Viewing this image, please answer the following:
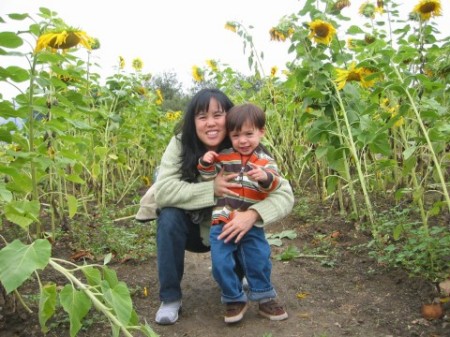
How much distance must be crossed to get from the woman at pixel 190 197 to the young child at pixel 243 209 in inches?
1.9

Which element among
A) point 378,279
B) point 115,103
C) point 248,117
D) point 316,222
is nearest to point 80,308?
point 248,117

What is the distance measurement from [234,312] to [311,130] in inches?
45.9

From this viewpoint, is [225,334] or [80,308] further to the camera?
[225,334]

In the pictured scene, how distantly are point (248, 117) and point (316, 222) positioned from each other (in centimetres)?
148

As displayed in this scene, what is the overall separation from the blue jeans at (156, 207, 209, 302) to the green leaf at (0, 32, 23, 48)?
3.38 ft

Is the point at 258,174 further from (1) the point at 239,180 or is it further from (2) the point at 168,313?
(2) the point at 168,313

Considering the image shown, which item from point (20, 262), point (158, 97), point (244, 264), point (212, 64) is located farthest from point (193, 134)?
point (158, 97)

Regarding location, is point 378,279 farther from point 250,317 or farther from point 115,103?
point 115,103

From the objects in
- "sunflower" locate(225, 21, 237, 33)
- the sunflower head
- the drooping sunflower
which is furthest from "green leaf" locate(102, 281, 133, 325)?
"sunflower" locate(225, 21, 237, 33)

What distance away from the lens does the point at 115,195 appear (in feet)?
16.4

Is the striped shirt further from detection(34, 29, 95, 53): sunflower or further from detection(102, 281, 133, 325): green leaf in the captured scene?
detection(102, 281, 133, 325): green leaf

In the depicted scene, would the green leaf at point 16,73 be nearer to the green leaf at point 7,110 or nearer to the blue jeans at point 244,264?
the green leaf at point 7,110

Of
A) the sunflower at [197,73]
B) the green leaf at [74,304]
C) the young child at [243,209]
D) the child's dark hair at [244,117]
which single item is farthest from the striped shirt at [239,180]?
the sunflower at [197,73]

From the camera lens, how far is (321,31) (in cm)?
260
